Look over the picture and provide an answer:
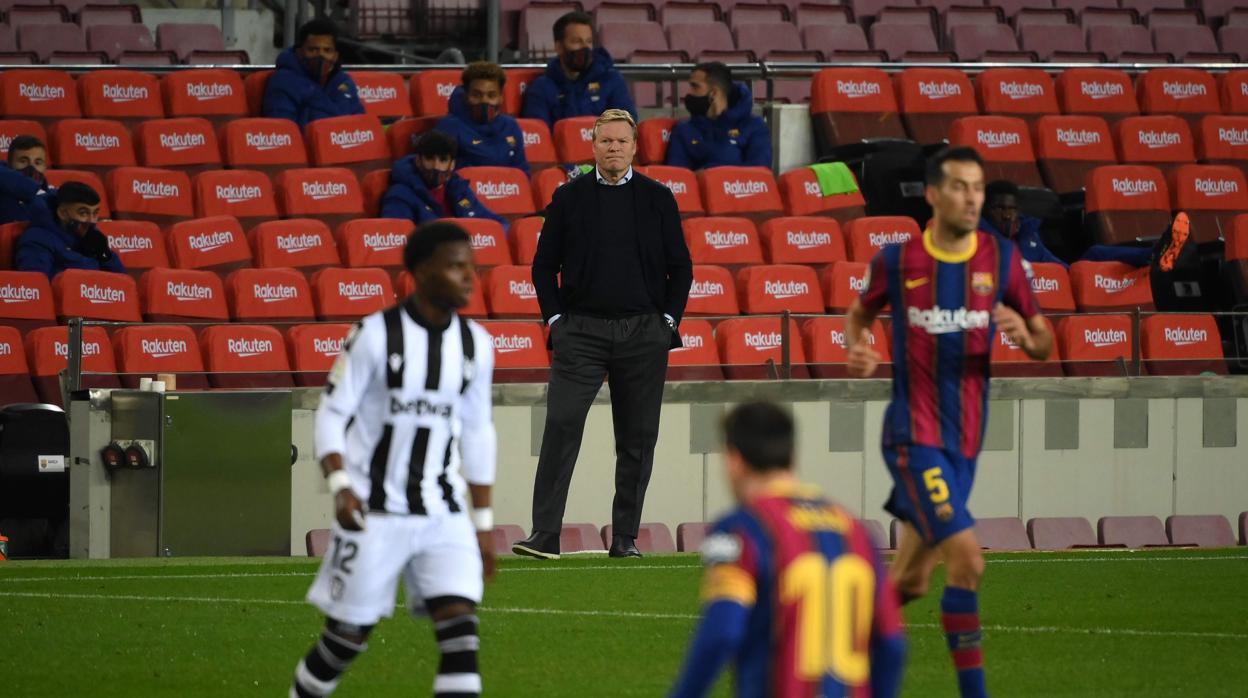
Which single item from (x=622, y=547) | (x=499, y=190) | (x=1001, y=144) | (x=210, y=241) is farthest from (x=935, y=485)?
(x=1001, y=144)

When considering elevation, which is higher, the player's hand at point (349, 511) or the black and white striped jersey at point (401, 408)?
the black and white striped jersey at point (401, 408)

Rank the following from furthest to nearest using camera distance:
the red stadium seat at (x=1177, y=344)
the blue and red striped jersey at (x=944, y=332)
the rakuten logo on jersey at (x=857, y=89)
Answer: the rakuten logo on jersey at (x=857, y=89)
the red stadium seat at (x=1177, y=344)
the blue and red striped jersey at (x=944, y=332)

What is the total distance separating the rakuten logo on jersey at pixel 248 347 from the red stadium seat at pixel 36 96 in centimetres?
390

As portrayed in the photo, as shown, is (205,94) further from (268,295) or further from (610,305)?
(610,305)

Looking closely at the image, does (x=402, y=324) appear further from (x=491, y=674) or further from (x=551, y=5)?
(x=551, y=5)

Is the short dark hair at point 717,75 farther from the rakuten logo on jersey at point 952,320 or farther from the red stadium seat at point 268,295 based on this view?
the rakuten logo on jersey at point 952,320

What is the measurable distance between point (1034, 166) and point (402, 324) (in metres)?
12.9

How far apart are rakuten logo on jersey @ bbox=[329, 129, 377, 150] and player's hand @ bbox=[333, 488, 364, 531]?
10572 millimetres

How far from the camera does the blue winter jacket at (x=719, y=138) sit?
1655 cm

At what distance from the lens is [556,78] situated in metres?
16.8

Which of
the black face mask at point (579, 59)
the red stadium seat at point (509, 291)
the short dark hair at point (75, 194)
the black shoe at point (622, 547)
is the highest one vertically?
the black face mask at point (579, 59)

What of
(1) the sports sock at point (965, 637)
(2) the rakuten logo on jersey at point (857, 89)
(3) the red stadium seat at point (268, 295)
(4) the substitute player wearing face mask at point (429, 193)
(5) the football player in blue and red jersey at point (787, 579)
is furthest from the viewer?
(2) the rakuten logo on jersey at point (857, 89)

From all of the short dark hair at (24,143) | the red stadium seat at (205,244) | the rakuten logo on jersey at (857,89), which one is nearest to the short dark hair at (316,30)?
the red stadium seat at (205,244)

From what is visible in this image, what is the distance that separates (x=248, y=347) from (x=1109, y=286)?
23.7 ft
